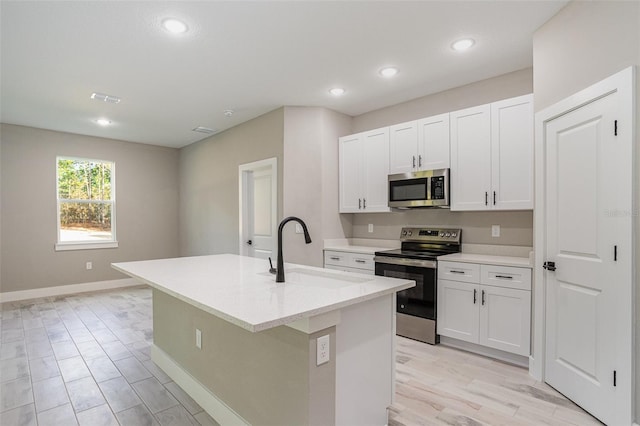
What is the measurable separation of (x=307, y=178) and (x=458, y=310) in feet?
7.50

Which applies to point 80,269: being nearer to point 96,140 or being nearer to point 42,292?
point 42,292

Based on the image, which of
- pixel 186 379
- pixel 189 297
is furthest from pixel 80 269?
pixel 189 297

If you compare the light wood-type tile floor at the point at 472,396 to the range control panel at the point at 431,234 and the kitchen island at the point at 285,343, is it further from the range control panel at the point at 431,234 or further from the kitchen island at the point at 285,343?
the range control panel at the point at 431,234

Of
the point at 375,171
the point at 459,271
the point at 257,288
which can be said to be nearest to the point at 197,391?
the point at 257,288

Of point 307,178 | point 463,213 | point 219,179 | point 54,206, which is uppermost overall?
point 219,179

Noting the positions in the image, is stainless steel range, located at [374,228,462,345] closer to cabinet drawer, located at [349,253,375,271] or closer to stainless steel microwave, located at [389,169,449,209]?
cabinet drawer, located at [349,253,375,271]

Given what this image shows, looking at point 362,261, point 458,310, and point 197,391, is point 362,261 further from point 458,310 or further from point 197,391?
point 197,391

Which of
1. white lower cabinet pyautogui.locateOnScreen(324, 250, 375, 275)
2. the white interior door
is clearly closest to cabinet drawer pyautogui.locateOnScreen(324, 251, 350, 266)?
white lower cabinet pyautogui.locateOnScreen(324, 250, 375, 275)

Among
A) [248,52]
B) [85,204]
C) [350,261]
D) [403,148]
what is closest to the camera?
[248,52]

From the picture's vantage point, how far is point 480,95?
139 inches

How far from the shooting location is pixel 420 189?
3625 mm

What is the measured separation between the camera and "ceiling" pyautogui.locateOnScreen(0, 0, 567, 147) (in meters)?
2.33

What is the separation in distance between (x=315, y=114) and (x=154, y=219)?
4.09 metres

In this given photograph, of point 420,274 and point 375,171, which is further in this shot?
point 375,171
